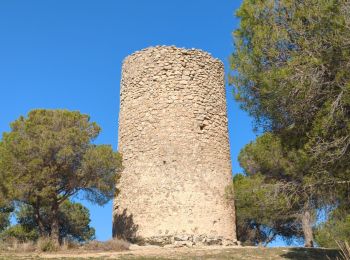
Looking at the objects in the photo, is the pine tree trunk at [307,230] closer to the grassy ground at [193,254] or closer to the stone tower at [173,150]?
the stone tower at [173,150]

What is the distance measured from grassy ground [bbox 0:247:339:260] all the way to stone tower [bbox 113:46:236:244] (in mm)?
1262

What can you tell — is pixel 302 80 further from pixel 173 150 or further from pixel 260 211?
pixel 260 211

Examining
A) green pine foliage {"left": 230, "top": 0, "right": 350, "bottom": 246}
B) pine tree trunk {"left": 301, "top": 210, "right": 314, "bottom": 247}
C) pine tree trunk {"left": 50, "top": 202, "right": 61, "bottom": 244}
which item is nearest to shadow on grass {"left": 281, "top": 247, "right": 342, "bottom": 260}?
green pine foliage {"left": 230, "top": 0, "right": 350, "bottom": 246}

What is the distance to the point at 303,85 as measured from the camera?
870cm

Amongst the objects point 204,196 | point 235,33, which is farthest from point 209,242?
point 235,33

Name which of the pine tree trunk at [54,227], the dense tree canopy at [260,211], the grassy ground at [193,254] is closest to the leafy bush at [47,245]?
the pine tree trunk at [54,227]

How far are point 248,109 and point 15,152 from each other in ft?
22.0

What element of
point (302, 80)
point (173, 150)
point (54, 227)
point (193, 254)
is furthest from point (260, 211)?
point (302, 80)

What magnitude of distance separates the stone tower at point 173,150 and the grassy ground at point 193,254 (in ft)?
4.14

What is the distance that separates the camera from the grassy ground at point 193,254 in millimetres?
10633

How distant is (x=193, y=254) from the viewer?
37.2 ft

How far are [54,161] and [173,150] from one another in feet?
11.2

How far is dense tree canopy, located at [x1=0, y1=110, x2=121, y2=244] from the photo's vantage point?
1302 centimetres

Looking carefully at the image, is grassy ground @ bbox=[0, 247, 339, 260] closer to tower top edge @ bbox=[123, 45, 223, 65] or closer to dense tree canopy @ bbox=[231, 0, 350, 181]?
dense tree canopy @ bbox=[231, 0, 350, 181]
